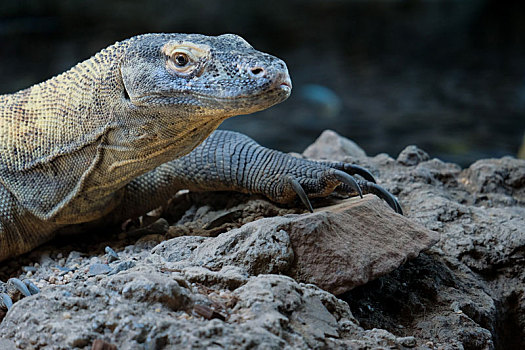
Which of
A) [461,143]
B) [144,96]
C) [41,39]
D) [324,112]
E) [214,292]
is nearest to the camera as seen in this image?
[214,292]

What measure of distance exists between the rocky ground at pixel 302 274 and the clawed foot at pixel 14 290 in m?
0.13

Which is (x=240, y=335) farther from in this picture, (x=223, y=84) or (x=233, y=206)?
(x=233, y=206)

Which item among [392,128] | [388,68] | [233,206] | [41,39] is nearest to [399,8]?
[388,68]

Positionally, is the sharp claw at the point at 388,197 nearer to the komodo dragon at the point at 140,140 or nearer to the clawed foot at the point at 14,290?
the komodo dragon at the point at 140,140

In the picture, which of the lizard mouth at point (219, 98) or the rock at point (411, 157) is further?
the rock at point (411, 157)

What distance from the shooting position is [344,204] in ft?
10.2

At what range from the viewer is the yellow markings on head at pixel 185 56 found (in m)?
2.77

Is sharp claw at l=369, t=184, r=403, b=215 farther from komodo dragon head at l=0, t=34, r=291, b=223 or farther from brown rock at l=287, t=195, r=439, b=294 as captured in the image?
komodo dragon head at l=0, t=34, r=291, b=223

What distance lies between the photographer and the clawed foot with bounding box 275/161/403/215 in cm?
324

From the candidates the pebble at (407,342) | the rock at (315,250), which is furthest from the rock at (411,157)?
the pebble at (407,342)

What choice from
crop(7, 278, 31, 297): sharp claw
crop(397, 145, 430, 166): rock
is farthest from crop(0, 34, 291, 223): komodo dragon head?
crop(397, 145, 430, 166): rock

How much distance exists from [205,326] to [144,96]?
133 cm

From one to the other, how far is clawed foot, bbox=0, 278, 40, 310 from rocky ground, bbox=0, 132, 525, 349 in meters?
0.13

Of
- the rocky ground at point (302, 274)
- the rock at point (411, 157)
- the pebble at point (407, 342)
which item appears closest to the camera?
the rocky ground at point (302, 274)
